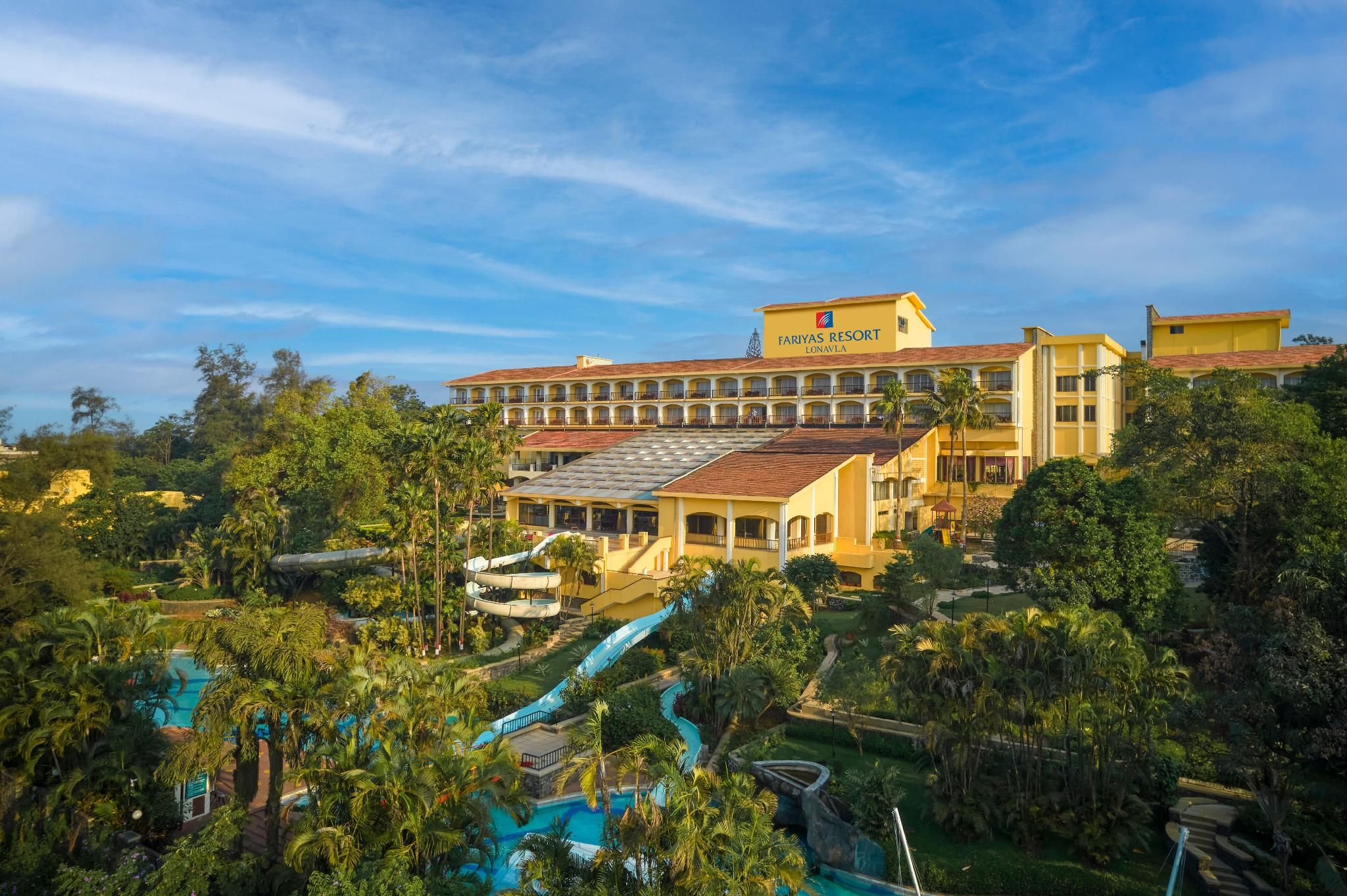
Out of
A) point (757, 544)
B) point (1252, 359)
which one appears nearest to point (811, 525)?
point (757, 544)

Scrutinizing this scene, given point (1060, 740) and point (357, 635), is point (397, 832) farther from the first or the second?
point (357, 635)

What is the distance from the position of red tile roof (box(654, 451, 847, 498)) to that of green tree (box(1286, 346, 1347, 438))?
21951mm

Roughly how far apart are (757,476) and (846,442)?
9020 mm

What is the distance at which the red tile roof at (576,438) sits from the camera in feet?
217

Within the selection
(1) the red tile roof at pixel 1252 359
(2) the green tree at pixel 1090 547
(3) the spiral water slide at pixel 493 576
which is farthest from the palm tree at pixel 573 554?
(1) the red tile roof at pixel 1252 359

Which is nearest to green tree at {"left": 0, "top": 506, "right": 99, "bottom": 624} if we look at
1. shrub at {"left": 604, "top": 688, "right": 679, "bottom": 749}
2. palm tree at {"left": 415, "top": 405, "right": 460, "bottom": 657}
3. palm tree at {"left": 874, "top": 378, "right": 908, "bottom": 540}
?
palm tree at {"left": 415, "top": 405, "right": 460, "bottom": 657}

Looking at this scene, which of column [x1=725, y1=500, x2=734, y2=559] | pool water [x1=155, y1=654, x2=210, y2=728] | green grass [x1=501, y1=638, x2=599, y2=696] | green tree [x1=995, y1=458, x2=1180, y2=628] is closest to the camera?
green tree [x1=995, y1=458, x2=1180, y2=628]

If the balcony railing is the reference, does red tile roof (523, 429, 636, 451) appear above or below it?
above

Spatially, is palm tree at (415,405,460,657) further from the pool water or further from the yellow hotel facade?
the pool water

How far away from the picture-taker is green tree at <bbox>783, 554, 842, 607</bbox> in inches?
1446

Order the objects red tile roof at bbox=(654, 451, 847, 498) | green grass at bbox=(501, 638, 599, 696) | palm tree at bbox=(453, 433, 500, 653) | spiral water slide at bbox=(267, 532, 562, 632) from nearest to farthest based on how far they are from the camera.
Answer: green grass at bbox=(501, 638, 599, 696) → spiral water slide at bbox=(267, 532, 562, 632) → palm tree at bbox=(453, 433, 500, 653) → red tile roof at bbox=(654, 451, 847, 498)

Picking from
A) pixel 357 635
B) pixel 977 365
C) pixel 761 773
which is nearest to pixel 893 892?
pixel 761 773

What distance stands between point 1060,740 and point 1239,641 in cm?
471

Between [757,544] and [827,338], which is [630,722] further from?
[827,338]
